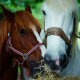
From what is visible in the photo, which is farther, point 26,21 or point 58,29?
point 26,21

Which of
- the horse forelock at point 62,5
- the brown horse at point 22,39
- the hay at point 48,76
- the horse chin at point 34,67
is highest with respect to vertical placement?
the horse forelock at point 62,5

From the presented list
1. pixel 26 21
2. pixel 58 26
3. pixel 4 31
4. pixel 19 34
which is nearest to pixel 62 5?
pixel 58 26

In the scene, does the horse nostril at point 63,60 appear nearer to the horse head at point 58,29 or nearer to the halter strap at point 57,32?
the horse head at point 58,29

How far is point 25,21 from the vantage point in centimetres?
127

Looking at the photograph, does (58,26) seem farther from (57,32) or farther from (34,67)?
(34,67)

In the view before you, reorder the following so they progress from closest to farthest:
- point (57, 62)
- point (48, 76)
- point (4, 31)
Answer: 1. point (57, 62)
2. point (48, 76)
3. point (4, 31)

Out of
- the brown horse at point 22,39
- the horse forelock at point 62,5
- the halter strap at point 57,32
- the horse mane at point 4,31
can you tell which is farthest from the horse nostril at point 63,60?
the horse mane at point 4,31

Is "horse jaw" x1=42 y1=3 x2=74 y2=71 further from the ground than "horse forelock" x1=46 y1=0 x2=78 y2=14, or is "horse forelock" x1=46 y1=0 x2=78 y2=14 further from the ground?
"horse forelock" x1=46 y1=0 x2=78 y2=14

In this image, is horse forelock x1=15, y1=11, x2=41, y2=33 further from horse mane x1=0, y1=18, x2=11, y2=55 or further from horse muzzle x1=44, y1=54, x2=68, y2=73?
horse muzzle x1=44, y1=54, x2=68, y2=73

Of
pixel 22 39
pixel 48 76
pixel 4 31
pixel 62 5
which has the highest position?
pixel 62 5

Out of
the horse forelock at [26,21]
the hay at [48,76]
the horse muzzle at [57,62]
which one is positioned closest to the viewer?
the horse muzzle at [57,62]

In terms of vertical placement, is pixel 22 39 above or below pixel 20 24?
below

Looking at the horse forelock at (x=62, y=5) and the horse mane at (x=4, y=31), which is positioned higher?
the horse forelock at (x=62, y=5)

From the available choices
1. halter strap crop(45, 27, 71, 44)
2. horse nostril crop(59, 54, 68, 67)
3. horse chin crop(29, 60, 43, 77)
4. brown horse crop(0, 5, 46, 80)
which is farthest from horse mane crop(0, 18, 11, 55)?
horse nostril crop(59, 54, 68, 67)
